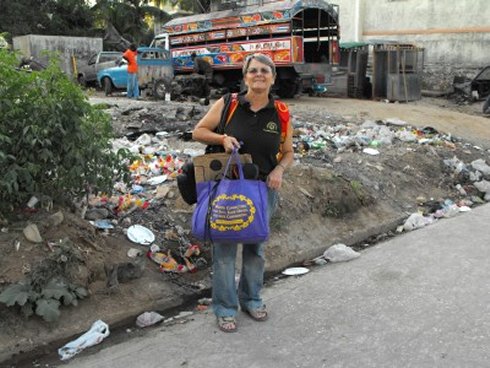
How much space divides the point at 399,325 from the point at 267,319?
2.92ft

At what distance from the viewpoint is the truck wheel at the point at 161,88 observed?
16016 millimetres

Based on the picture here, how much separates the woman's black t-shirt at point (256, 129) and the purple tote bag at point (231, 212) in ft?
0.57

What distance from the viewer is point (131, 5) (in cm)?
3378

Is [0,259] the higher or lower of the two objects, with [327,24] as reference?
lower

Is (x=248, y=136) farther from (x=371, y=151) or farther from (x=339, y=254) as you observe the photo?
(x=371, y=151)

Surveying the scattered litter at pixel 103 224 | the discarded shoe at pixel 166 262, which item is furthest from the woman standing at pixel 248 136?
the scattered litter at pixel 103 224

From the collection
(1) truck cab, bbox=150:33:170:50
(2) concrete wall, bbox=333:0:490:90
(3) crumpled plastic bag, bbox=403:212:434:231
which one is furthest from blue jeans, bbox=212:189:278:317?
(2) concrete wall, bbox=333:0:490:90

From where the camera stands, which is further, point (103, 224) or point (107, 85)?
point (107, 85)

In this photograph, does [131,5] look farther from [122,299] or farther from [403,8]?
[122,299]

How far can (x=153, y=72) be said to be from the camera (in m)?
16.8

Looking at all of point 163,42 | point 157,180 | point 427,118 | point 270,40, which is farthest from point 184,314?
point 163,42

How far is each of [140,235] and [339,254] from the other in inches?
74.1

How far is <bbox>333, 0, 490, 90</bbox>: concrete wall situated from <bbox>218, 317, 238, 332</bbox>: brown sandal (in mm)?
20327

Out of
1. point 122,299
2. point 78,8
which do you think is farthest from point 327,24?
point 78,8
